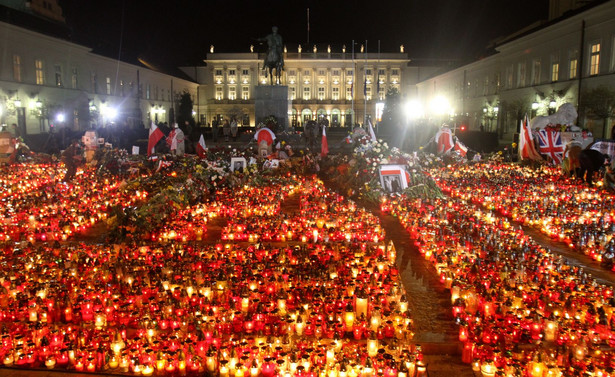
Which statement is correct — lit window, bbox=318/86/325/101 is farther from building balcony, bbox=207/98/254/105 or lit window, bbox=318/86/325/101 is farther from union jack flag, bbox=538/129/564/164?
union jack flag, bbox=538/129/564/164

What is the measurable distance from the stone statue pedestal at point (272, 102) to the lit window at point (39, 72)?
56.5ft

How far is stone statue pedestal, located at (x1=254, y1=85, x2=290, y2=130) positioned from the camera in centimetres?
2917

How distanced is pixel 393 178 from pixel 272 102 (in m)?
17.7

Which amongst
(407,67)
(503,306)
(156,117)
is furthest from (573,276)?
(407,67)

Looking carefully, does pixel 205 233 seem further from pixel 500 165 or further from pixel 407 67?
pixel 407 67

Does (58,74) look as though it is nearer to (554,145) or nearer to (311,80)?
(554,145)

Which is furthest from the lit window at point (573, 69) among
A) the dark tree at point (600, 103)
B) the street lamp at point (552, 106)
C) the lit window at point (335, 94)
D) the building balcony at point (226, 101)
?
the building balcony at point (226, 101)

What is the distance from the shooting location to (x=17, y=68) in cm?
3222

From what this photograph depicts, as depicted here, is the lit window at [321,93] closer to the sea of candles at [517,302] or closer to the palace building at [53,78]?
the palace building at [53,78]

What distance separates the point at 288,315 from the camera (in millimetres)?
5461

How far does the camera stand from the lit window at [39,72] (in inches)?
1361

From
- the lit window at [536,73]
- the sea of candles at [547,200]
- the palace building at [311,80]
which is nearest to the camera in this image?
the sea of candles at [547,200]

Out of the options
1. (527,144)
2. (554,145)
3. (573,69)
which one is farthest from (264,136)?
(573,69)

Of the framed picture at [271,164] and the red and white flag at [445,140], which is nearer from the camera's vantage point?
the framed picture at [271,164]
